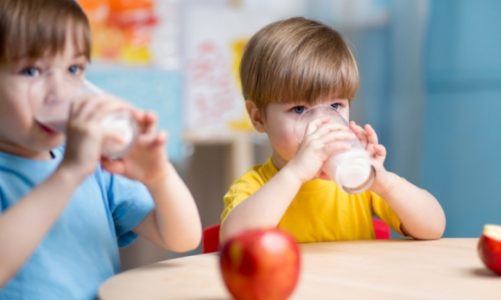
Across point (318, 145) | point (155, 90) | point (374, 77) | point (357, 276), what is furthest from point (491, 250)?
point (155, 90)

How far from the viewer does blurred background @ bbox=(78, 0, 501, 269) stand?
1.87 m

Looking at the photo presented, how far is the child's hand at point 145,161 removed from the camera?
0.79 meters

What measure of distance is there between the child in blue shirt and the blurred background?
1.14 metres

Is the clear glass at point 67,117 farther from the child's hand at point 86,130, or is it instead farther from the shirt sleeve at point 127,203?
the shirt sleeve at point 127,203

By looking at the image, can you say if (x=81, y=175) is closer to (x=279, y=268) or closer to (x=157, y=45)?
(x=279, y=268)

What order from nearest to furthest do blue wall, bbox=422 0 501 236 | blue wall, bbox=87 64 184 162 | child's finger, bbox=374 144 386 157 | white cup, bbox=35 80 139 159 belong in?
white cup, bbox=35 80 139 159
child's finger, bbox=374 144 386 157
blue wall, bbox=422 0 501 236
blue wall, bbox=87 64 184 162

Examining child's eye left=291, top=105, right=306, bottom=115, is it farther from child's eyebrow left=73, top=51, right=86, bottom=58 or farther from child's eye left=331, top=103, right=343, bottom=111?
child's eyebrow left=73, top=51, right=86, bottom=58

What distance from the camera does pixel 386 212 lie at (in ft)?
3.84

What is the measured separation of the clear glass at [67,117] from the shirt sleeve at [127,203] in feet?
0.64

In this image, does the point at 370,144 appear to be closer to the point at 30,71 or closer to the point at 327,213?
the point at 327,213

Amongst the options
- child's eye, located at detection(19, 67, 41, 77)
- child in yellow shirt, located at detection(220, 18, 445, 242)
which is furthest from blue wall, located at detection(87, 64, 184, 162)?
A: child's eye, located at detection(19, 67, 41, 77)

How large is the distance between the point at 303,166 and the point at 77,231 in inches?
12.2

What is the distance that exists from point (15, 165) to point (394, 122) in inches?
53.1

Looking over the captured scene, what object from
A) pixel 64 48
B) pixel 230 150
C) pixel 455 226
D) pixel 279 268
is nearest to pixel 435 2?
pixel 455 226
